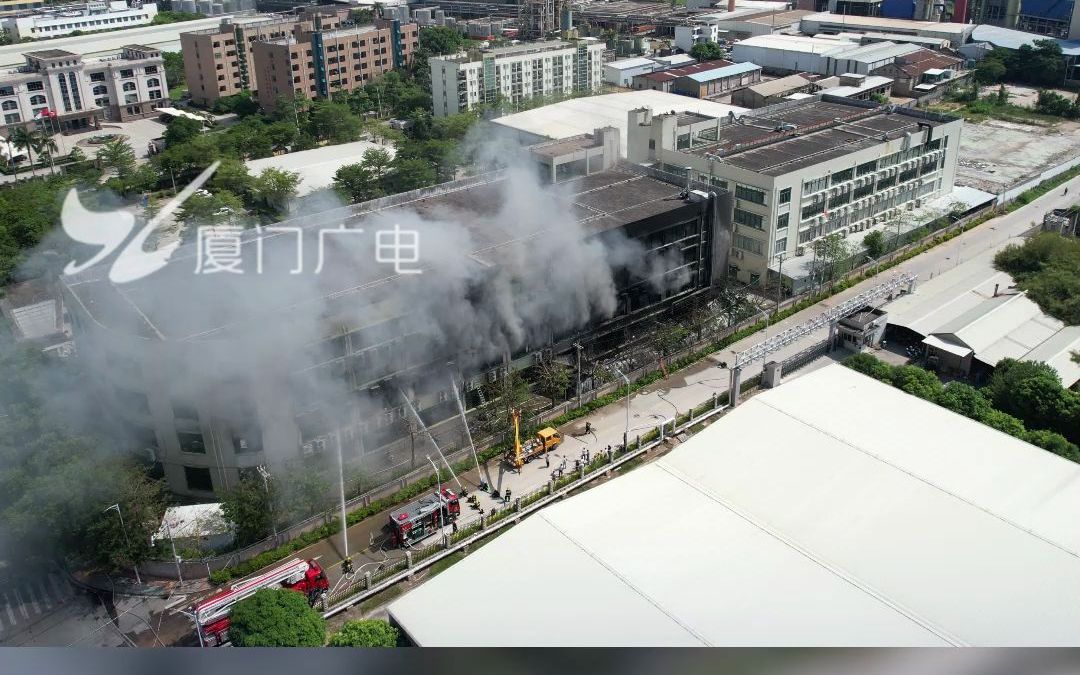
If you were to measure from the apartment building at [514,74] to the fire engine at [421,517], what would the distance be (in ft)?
35.7

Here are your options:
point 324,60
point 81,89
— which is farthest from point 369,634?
point 81,89

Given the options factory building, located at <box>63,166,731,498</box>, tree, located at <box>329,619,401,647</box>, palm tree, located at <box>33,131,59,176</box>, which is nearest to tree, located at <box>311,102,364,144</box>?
palm tree, located at <box>33,131,59,176</box>

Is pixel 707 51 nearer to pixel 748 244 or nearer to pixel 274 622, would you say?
pixel 748 244

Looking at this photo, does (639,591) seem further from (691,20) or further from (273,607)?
(691,20)

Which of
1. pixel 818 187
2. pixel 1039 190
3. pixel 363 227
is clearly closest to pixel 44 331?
pixel 363 227

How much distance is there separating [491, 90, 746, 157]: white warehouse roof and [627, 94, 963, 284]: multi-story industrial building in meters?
2.58

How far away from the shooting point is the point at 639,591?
13.5ft

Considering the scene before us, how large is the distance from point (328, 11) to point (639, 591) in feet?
68.6

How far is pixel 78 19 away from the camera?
885 inches

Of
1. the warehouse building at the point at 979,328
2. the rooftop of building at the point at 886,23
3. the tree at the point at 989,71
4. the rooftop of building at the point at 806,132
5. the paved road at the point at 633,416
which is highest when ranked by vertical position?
the rooftop of building at the point at 886,23

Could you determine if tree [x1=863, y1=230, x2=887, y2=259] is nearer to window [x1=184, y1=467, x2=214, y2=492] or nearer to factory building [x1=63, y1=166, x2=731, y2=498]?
factory building [x1=63, y1=166, x2=731, y2=498]

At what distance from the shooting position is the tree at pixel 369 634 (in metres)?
4.14

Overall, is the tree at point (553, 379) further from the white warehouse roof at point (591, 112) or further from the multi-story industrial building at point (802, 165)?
the white warehouse roof at point (591, 112)

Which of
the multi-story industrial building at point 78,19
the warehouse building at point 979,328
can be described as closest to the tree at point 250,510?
the warehouse building at point 979,328
